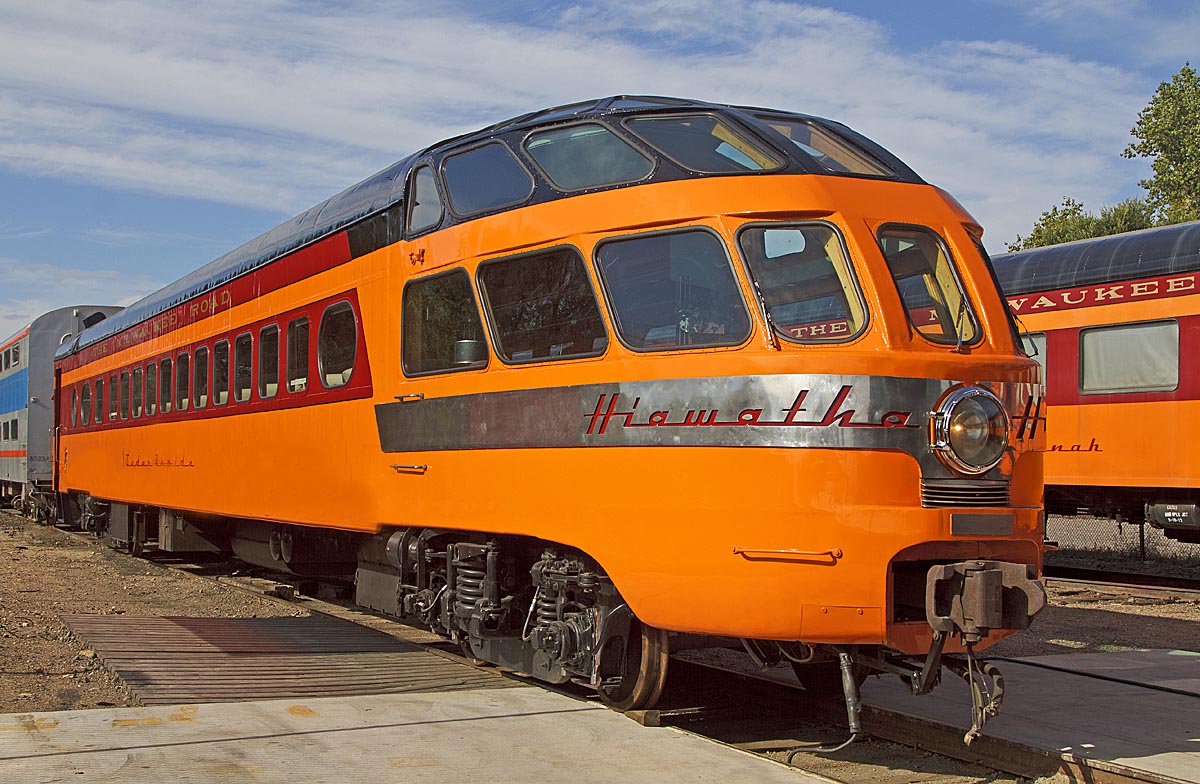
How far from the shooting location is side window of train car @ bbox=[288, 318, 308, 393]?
10344 mm

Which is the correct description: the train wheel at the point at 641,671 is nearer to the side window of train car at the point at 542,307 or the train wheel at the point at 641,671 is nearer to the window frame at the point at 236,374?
the side window of train car at the point at 542,307

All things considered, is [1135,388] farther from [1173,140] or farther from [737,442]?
[1173,140]

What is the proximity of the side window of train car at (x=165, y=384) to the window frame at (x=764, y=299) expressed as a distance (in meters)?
9.95

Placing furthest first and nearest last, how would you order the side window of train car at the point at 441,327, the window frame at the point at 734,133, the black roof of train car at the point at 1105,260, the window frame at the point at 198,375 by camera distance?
the black roof of train car at the point at 1105,260 → the window frame at the point at 198,375 → the side window of train car at the point at 441,327 → the window frame at the point at 734,133

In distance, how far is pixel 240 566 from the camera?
16922 millimetres

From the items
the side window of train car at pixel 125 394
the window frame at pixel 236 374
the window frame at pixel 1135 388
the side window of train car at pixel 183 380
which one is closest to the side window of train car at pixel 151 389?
the side window of train car at pixel 183 380

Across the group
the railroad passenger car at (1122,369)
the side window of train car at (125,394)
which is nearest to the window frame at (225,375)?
the side window of train car at (125,394)

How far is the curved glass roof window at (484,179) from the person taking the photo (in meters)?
7.68

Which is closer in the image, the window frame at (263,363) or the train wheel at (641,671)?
the train wheel at (641,671)

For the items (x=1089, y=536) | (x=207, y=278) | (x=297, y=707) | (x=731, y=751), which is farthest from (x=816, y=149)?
(x=1089, y=536)

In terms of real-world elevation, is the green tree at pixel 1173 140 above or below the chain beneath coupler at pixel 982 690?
above

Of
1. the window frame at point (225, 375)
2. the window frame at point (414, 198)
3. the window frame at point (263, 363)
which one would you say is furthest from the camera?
the window frame at point (225, 375)

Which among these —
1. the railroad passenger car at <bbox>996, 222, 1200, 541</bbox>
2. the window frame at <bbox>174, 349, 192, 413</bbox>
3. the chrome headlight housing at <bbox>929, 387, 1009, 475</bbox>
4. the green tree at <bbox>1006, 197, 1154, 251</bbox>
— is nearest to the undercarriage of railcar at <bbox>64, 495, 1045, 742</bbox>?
the chrome headlight housing at <bbox>929, 387, 1009, 475</bbox>

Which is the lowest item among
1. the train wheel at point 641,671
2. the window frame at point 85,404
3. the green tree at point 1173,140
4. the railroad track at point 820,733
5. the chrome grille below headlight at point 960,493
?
the railroad track at point 820,733
